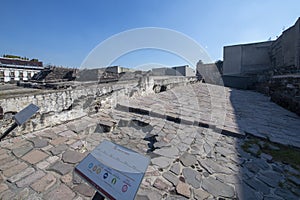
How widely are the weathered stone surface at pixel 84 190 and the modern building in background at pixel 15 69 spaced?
94.6ft

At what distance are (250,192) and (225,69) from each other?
73.7ft

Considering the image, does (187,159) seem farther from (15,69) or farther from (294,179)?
(15,69)

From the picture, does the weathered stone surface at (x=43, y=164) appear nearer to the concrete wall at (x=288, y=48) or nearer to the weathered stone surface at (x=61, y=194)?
the weathered stone surface at (x=61, y=194)

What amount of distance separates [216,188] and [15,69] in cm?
3418

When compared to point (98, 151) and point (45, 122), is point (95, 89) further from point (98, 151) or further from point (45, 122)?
point (98, 151)

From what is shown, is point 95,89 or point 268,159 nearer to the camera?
point 268,159

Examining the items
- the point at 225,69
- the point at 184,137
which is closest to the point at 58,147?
the point at 184,137

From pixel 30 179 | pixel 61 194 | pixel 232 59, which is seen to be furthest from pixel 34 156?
pixel 232 59

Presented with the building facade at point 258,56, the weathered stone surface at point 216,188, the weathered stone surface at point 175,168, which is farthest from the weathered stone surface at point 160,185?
the building facade at point 258,56

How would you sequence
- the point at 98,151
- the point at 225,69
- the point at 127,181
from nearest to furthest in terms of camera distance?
1. the point at 127,181
2. the point at 98,151
3. the point at 225,69

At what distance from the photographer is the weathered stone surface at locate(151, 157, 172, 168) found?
6.24ft

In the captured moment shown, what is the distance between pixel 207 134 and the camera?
9.45 feet

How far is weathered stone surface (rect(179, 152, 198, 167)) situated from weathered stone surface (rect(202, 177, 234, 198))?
29 cm

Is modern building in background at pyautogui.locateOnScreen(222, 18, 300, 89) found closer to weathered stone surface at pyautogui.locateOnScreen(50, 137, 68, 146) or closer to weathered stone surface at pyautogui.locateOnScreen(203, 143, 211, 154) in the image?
weathered stone surface at pyautogui.locateOnScreen(203, 143, 211, 154)
